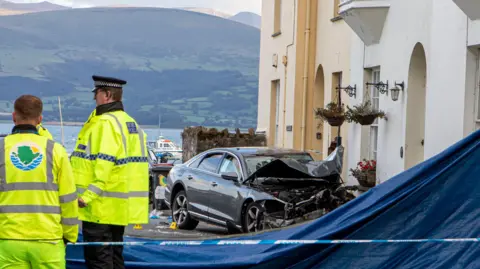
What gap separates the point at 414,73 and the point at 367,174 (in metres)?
2.56

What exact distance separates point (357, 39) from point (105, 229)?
43.5 ft

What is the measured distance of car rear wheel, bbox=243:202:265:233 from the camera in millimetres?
15386

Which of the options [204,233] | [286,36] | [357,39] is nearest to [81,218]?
[204,233]

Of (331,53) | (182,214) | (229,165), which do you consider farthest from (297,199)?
(331,53)

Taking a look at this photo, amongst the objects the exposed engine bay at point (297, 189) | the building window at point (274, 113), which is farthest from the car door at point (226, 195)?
the building window at point (274, 113)

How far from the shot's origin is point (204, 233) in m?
17.9

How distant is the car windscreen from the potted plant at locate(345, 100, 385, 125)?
7.18 feet

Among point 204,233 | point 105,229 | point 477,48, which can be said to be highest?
point 477,48

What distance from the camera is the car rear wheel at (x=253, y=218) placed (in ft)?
50.5

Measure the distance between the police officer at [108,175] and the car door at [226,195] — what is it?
7.85m

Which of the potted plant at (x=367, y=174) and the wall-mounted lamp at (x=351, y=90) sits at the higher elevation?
the wall-mounted lamp at (x=351, y=90)

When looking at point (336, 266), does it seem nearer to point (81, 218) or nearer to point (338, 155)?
point (81, 218)

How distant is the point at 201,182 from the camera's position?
57.8 ft

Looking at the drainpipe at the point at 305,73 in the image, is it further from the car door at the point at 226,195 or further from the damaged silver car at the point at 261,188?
the car door at the point at 226,195
